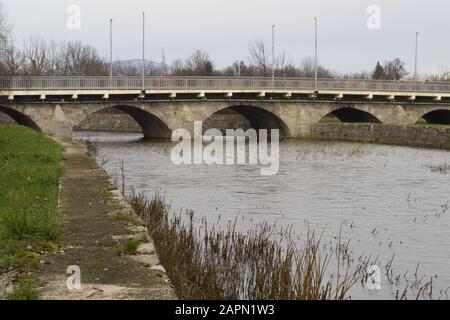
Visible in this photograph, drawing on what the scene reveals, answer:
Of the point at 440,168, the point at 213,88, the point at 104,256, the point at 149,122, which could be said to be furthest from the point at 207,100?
the point at 104,256

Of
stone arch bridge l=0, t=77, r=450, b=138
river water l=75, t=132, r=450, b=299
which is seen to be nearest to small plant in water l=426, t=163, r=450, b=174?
river water l=75, t=132, r=450, b=299

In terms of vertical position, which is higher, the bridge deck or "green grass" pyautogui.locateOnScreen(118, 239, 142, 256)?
the bridge deck

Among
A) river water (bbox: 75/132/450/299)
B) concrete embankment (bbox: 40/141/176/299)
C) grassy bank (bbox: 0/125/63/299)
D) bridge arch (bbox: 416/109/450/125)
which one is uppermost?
bridge arch (bbox: 416/109/450/125)

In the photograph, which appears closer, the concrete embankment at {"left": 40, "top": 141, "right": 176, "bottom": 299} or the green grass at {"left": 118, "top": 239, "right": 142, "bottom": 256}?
the concrete embankment at {"left": 40, "top": 141, "right": 176, "bottom": 299}

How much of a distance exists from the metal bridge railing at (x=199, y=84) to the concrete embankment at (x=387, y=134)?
4.60m

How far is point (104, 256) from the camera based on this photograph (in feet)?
27.7

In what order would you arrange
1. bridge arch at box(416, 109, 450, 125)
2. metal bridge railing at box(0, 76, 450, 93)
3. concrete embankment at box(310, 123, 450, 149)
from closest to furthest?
concrete embankment at box(310, 123, 450, 149), metal bridge railing at box(0, 76, 450, 93), bridge arch at box(416, 109, 450, 125)

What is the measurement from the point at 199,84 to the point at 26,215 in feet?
140

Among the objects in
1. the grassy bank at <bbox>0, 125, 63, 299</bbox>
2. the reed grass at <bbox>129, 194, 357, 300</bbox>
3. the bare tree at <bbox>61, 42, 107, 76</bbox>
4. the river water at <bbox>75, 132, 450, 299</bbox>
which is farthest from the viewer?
the bare tree at <bbox>61, 42, 107, 76</bbox>

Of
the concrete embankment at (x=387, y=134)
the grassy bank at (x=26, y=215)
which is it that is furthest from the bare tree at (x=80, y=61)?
the grassy bank at (x=26, y=215)

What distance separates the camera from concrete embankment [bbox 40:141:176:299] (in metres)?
6.93

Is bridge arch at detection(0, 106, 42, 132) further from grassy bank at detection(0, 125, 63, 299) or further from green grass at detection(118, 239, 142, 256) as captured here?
green grass at detection(118, 239, 142, 256)

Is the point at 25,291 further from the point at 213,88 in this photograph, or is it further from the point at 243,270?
the point at 213,88

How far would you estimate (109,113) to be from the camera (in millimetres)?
81750
